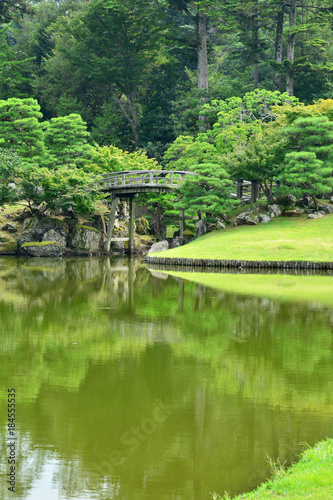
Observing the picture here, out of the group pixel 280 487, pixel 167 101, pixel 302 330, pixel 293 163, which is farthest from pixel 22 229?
pixel 280 487

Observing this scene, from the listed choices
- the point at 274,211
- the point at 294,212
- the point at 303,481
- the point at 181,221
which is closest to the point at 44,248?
the point at 181,221

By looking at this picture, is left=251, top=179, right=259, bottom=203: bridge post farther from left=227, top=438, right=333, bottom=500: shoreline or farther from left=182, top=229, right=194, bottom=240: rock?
left=227, top=438, right=333, bottom=500: shoreline

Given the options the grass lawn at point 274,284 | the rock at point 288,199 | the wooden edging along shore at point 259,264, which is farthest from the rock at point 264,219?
the grass lawn at point 274,284

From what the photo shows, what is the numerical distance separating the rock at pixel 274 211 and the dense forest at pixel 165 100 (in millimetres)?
1475

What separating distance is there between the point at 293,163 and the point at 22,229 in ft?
53.8

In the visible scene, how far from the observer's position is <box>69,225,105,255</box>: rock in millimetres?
35125

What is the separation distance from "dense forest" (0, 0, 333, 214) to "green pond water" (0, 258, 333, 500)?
17765 millimetres

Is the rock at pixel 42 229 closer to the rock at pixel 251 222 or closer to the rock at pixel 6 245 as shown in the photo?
the rock at pixel 6 245

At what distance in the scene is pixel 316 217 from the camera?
101 ft

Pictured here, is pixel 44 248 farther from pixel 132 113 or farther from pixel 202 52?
pixel 202 52

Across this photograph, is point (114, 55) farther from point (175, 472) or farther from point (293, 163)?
point (175, 472)

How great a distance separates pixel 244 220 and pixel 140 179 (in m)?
6.97

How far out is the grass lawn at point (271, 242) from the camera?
24656 millimetres

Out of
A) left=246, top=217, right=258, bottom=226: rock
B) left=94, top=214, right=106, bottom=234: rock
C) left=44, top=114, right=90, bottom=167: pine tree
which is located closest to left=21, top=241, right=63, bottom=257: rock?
left=94, top=214, right=106, bottom=234: rock
